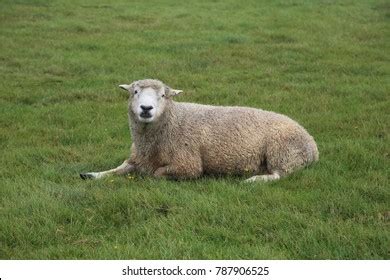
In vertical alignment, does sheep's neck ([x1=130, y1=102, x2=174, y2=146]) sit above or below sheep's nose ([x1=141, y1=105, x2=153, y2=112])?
below

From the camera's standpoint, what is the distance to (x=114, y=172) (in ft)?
24.3

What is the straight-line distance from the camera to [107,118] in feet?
33.7

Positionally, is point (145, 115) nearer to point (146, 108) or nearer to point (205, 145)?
point (146, 108)

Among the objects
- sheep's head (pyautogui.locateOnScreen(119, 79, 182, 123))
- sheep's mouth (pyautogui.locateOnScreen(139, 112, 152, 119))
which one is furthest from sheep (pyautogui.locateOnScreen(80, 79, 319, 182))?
sheep's mouth (pyautogui.locateOnScreen(139, 112, 152, 119))

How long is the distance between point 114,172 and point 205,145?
1142 mm

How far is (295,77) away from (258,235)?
817 cm

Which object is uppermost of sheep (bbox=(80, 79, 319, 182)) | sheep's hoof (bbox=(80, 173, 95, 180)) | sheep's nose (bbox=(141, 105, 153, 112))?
sheep's nose (bbox=(141, 105, 153, 112))

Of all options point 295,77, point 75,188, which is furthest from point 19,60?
point 75,188

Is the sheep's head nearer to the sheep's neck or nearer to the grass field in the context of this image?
the sheep's neck

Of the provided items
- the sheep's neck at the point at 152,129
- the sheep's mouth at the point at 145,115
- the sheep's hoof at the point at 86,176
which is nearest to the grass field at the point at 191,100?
the sheep's hoof at the point at 86,176

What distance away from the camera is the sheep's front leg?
7.23 m

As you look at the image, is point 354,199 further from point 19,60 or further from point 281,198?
point 19,60

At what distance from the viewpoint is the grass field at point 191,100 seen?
5477mm

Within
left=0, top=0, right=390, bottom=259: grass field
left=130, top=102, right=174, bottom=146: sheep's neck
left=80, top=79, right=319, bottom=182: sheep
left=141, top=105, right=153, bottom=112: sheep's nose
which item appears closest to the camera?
left=0, top=0, right=390, bottom=259: grass field
